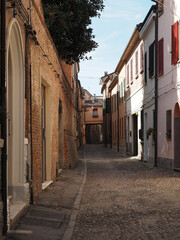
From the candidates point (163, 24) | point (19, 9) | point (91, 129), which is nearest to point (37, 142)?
point (19, 9)

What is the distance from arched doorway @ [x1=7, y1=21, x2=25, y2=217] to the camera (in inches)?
280

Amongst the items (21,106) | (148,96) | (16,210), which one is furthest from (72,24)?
(16,210)

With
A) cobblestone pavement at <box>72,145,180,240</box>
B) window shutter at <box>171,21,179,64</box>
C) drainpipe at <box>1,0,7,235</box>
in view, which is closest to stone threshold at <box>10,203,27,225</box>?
drainpipe at <box>1,0,7,235</box>

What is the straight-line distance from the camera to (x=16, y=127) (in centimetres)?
722

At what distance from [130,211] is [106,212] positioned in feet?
1.44

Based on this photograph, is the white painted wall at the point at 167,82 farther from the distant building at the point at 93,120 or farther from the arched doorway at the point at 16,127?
the distant building at the point at 93,120

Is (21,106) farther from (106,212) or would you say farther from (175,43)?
(175,43)

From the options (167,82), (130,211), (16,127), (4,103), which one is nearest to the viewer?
(4,103)

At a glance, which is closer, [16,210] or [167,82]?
[16,210]

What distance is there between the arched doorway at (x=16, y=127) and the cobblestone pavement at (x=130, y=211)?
47.0 inches

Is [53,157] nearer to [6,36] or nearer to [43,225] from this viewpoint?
[43,225]

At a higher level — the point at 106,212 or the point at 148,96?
the point at 148,96

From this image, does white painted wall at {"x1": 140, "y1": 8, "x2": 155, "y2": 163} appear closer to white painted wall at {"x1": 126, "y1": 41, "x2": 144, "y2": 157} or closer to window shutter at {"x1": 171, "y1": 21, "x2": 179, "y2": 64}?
white painted wall at {"x1": 126, "y1": 41, "x2": 144, "y2": 157}

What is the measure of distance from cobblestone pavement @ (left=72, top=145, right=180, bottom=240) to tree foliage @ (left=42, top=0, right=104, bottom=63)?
265 inches
